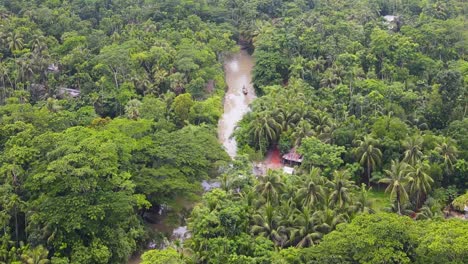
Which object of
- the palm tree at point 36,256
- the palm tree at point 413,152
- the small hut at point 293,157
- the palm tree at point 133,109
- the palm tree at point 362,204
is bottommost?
the small hut at point 293,157

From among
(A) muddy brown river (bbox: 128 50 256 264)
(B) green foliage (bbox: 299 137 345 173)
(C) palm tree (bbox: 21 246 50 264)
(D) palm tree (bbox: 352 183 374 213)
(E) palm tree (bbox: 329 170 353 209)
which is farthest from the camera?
(A) muddy brown river (bbox: 128 50 256 264)

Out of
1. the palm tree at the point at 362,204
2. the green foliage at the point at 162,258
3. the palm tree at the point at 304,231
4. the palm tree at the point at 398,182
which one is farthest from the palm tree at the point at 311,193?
the green foliage at the point at 162,258

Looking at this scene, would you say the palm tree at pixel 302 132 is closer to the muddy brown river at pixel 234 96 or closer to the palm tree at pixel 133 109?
the muddy brown river at pixel 234 96

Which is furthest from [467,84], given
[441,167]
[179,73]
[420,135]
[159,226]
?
[159,226]

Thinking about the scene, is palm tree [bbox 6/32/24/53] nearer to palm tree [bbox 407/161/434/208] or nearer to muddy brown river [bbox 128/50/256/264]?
muddy brown river [bbox 128/50/256/264]

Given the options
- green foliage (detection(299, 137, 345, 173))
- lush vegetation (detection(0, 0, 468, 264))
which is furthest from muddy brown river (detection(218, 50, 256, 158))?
green foliage (detection(299, 137, 345, 173))

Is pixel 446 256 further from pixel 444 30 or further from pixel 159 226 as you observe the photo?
pixel 444 30
